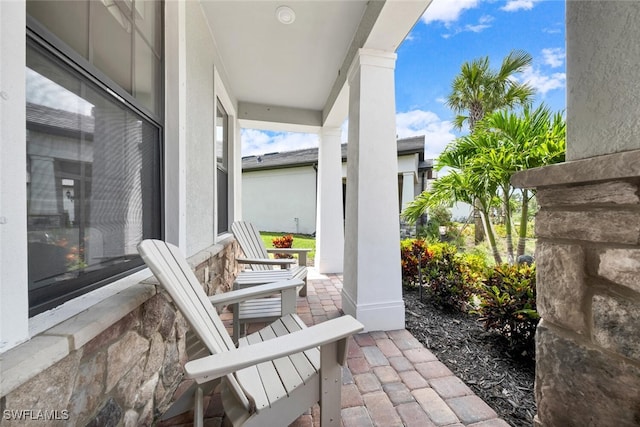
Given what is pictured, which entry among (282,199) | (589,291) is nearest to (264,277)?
(589,291)

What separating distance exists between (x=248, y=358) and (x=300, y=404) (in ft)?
1.37

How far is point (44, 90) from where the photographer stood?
2.99ft

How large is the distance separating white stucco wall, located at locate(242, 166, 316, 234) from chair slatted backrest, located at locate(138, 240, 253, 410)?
31.2 feet

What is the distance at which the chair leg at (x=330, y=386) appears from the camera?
1.04 m

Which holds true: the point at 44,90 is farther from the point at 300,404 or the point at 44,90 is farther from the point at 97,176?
the point at 300,404

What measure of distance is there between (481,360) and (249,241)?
2.67m

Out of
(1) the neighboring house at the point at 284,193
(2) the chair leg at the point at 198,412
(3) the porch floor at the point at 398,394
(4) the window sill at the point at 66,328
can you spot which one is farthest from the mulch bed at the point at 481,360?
(1) the neighboring house at the point at 284,193

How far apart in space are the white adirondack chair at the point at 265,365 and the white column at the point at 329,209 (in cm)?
321

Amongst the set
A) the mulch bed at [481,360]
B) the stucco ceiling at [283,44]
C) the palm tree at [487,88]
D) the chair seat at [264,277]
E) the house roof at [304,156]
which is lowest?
the mulch bed at [481,360]

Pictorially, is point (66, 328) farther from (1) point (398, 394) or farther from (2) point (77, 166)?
(1) point (398, 394)
